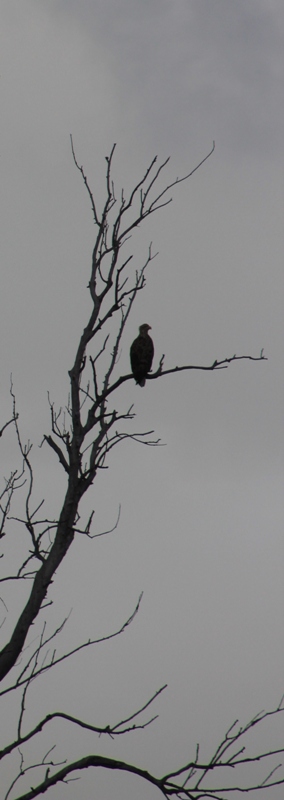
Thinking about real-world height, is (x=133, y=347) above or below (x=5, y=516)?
above

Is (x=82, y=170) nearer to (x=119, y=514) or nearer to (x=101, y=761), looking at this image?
(x=119, y=514)

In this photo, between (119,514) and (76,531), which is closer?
(76,531)

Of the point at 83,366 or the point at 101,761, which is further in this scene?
the point at 83,366

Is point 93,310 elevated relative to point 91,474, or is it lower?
elevated

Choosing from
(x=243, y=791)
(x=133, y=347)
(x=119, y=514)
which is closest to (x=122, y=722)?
(x=243, y=791)

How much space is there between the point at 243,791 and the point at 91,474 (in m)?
1.74

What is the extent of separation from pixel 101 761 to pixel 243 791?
0.75 m

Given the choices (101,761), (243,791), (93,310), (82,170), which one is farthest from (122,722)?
(82,170)

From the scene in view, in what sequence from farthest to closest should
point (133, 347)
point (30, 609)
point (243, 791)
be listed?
point (133, 347) → point (30, 609) → point (243, 791)

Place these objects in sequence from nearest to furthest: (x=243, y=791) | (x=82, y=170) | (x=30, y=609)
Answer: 1. (x=243, y=791)
2. (x=30, y=609)
3. (x=82, y=170)

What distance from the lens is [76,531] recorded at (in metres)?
6.18

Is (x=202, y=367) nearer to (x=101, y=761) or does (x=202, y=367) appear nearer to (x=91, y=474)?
(x=91, y=474)

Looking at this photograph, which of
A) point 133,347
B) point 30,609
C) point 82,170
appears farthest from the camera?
point 133,347

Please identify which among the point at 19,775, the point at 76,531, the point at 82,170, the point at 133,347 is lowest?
the point at 19,775
